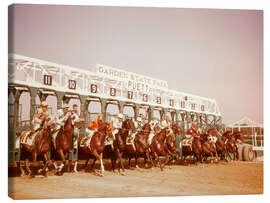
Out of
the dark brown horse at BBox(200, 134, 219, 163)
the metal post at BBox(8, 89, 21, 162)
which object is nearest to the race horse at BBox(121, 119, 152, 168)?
the dark brown horse at BBox(200, 134, 219, 163)

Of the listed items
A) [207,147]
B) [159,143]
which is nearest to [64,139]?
[159,143]

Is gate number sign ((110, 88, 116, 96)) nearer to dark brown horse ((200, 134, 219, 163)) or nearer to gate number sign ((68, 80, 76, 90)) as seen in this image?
gate number sign ((68, 80, 76, 90))

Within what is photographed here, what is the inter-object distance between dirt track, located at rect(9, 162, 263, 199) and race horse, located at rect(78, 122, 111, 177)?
0.45 meters

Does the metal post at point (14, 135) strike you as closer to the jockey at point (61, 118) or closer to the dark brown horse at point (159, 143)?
the jockey at point (61, 118)

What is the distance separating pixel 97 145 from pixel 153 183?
5.69ft

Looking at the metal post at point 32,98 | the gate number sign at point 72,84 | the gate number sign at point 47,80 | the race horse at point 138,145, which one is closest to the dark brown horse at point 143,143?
the race horse at point 138,145

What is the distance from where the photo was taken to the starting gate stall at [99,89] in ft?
28.6

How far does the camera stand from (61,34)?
362 inches

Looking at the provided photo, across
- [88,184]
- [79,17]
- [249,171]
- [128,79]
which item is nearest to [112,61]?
[128,79]

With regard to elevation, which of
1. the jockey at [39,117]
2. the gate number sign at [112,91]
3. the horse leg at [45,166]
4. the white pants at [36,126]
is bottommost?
the horse leg at [45,166]

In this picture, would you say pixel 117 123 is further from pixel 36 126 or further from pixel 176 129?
pixel 36 126

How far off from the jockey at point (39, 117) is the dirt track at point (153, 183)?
1174mm

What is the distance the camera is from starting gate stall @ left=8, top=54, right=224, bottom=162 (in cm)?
873

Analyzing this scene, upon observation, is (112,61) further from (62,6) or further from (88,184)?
(88,184)
